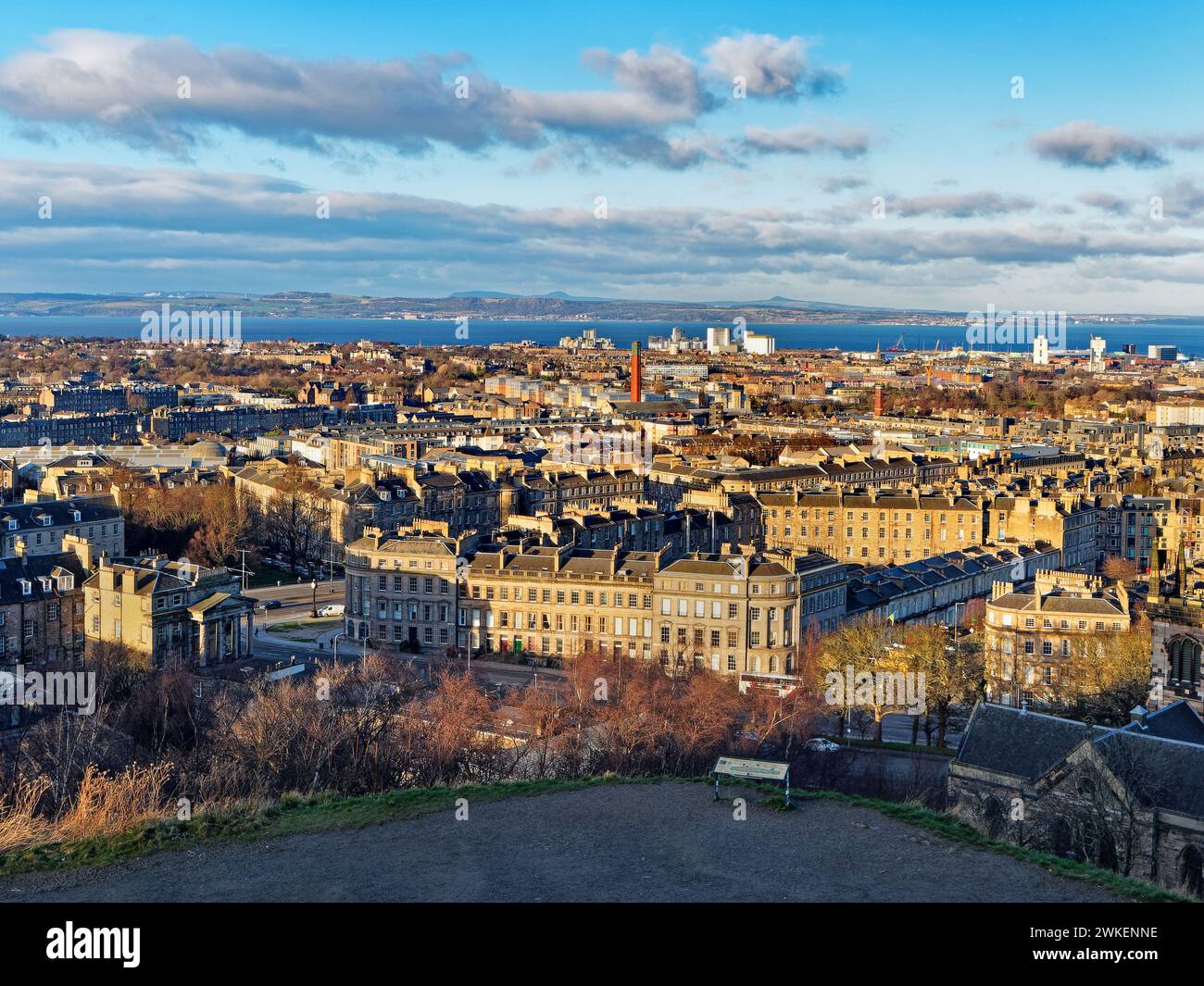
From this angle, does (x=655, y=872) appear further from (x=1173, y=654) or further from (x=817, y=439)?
(x=817, y=439)

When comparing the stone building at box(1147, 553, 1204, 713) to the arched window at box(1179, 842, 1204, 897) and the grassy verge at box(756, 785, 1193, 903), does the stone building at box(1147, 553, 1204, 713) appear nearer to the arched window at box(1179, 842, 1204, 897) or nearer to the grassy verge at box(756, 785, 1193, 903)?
the arched window at box(1179, 842, 1204, 897)

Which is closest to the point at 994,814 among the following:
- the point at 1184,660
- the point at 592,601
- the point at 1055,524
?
the point at 1184,660

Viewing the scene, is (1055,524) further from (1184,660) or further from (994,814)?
(994,814)

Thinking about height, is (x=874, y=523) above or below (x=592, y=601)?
above

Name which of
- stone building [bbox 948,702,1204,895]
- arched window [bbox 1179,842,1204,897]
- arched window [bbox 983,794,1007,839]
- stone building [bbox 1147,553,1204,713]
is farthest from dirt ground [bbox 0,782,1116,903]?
stone building [bbox 1147,553,1204,713]

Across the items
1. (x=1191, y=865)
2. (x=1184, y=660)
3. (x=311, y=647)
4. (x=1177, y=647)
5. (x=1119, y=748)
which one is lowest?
(x=311, y=647)

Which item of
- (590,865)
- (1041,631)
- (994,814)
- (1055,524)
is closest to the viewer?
(590,865)
